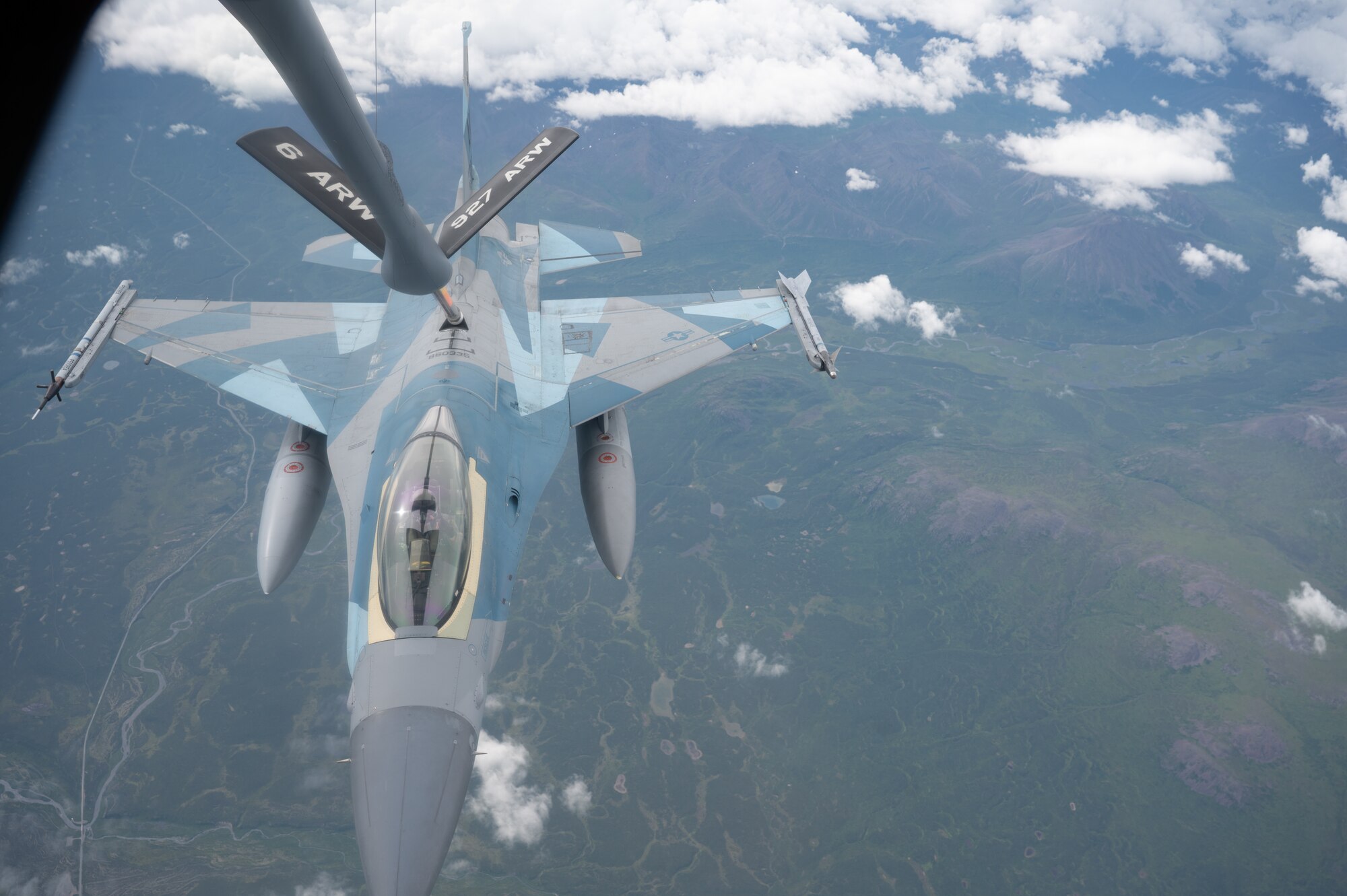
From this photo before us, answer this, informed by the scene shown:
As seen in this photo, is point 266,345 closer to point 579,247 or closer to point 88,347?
point 88,347

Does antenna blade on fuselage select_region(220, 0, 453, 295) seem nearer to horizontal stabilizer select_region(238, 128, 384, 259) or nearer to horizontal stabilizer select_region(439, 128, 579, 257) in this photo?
horizontal stabilizer select_region(238, 128, 384, 259)

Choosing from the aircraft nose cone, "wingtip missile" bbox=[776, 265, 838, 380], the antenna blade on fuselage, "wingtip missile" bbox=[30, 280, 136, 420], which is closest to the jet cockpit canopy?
the aircraft nose cone

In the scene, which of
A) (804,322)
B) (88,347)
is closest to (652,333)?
(804,322)

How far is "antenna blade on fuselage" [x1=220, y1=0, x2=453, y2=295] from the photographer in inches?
175

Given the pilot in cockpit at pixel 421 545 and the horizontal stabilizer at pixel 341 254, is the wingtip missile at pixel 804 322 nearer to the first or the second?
the pilot in cockpit at pixel 421 545

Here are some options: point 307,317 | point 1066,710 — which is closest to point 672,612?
point 1066,710

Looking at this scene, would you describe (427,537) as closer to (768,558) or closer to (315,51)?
(315,51)

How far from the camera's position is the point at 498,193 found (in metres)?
11.7

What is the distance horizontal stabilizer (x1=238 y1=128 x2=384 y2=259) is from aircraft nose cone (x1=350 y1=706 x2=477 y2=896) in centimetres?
682

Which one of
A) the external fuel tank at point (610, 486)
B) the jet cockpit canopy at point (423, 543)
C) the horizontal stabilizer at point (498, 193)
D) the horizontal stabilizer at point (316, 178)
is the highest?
the horizontal stabilizer at point (316, 178)

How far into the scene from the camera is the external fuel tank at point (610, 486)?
15.7 metres

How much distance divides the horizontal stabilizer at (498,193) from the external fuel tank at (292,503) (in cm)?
796

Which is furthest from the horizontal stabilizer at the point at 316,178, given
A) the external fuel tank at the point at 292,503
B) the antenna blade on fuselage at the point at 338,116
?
the external fuel tank at the point at 292,503

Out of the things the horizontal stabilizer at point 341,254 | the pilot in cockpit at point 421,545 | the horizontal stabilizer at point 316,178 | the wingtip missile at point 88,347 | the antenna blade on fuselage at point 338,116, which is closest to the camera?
the antenna blade on fuselage at point 338,116
